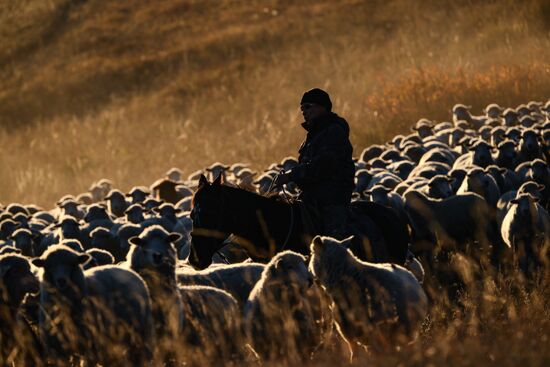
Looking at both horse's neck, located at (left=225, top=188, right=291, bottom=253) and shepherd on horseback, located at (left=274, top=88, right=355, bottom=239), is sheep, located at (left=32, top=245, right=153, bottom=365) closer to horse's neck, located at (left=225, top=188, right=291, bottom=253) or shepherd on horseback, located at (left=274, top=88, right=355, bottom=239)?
horse's neck, located at (left=225, top=188, right=291, bottom=253)

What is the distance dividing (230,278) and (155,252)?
1341 millimetres

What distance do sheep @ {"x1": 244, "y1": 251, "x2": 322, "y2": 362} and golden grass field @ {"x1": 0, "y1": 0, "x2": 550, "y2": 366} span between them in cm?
2079

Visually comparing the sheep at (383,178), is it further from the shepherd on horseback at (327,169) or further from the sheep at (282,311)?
the sheep at (282,311)

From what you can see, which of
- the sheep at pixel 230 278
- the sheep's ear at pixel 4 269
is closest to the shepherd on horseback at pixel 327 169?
the sheep at pixel 230 278

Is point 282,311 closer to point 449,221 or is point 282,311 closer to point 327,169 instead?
point 327,169

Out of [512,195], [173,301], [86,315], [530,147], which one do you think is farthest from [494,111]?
[86,315]

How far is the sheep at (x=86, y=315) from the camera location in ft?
30.3

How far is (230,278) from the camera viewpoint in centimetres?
1123

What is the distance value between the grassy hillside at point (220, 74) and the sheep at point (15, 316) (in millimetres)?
20506

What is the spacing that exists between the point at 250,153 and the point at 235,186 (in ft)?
73.4

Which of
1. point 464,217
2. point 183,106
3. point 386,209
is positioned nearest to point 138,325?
point 386,209

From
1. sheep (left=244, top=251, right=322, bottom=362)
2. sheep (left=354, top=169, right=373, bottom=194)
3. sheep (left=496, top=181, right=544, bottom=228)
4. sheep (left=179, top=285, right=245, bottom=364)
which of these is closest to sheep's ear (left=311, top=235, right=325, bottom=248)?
sheep (left=244, top=251, right=322, bottom=362)

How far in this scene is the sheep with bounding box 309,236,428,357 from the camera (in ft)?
31.2

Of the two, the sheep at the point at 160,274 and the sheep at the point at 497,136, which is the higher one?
the sheep at the point at 497,136
